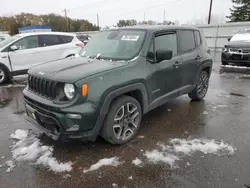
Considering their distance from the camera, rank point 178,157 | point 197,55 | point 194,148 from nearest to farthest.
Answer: point 178,157 < point 194,148 < point 197,55

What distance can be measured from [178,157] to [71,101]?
1676 mm

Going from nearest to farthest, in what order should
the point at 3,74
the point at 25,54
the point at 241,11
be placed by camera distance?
the point at 3,74 → the point at 25,54 → the point at 241,11

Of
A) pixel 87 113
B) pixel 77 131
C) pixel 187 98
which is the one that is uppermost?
pixel 87 113

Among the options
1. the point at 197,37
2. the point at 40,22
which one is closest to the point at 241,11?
→ the point at 197,37

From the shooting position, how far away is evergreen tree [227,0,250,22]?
34.5 metres

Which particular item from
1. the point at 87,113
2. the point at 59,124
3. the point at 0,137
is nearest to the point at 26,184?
the point at 59,124

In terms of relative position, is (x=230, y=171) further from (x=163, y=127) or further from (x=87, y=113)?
(x=87, y=113)

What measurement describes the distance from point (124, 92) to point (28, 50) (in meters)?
5.88

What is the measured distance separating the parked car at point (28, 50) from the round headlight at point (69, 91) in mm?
5562

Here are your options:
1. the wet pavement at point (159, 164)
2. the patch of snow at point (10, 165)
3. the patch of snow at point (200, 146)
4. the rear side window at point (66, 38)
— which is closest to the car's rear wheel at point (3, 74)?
the rear side window at point (66, 38)

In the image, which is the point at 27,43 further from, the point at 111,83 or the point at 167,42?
the point at 111,83

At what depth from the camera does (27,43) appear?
7668 millimetres

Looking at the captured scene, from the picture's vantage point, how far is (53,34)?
27.2 feet

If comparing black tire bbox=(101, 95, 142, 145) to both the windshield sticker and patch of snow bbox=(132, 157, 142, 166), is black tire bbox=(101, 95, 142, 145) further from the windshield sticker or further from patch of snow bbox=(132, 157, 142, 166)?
the windshield sticker
